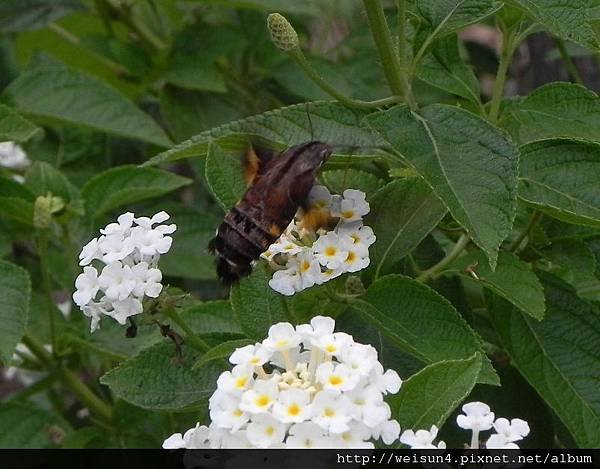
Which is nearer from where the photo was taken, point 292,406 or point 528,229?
point 292,406

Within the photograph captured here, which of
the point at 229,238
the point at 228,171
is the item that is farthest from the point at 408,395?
the point at 228,171

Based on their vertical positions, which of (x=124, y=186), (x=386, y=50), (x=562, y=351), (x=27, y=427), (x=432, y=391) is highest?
(x=386, y=50)

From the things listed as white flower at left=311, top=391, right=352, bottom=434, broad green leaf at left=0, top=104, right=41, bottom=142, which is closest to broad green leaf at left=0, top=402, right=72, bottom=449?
broad green leaf at left=0, top=104, right=41, bottom=142

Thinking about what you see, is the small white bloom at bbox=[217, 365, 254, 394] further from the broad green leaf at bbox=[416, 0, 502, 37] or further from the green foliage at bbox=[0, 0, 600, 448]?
the broad green leaf at bbox=[416, 0, 502, 37]

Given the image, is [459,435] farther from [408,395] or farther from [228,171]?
[228,171]

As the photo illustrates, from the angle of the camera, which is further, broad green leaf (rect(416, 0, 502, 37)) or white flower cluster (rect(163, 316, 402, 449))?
broad green leaf (rect(416, 0, 502, 37))

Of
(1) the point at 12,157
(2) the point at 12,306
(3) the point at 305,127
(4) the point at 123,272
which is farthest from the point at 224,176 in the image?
(1) the point at 12,157

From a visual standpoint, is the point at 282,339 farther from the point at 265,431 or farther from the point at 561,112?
the point at 561,112
